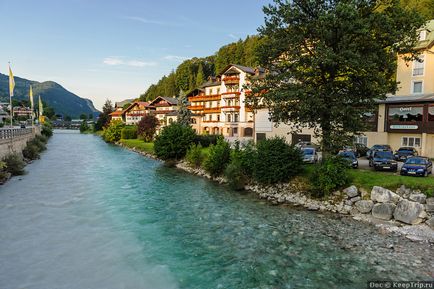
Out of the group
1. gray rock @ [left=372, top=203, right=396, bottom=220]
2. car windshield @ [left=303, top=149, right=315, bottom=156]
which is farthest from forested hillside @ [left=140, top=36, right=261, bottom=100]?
gray rock @ [left=372, top=203, right=396, bottom=220]

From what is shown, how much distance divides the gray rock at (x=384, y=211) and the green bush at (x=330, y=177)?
3.02 meters

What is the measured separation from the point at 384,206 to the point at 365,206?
1.16 metres

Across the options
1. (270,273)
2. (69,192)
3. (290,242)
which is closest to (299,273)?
(270,273)

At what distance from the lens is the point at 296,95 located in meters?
20.8

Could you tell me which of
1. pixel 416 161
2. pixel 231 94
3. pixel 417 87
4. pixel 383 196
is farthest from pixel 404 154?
pixel 231 94

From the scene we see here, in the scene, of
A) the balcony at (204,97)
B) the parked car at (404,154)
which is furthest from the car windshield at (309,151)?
the balcony at (204,97)

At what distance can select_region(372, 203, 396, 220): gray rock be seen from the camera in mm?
17750

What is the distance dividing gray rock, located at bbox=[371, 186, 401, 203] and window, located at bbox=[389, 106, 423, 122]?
2180 cm

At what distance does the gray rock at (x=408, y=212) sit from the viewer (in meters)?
16.8

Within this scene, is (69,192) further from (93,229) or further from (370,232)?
(370,232)

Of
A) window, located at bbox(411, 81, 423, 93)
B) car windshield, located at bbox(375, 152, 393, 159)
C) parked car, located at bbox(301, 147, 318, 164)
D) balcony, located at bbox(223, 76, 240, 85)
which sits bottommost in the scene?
parked car, located at bbox(301, 147, 318, 164)

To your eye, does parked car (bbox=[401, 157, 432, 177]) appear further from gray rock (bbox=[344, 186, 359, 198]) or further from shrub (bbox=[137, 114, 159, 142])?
shrub (bbox=[137, 114, 159, 142])

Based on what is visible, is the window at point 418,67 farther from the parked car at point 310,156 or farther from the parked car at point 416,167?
the parked car at point 416,167

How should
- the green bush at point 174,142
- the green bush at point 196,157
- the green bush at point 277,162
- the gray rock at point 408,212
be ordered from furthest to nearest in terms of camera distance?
the green bush at point 174,142, the green bush at point 196,157, the green bush at point 277,162, the gray rock at point 408,212
